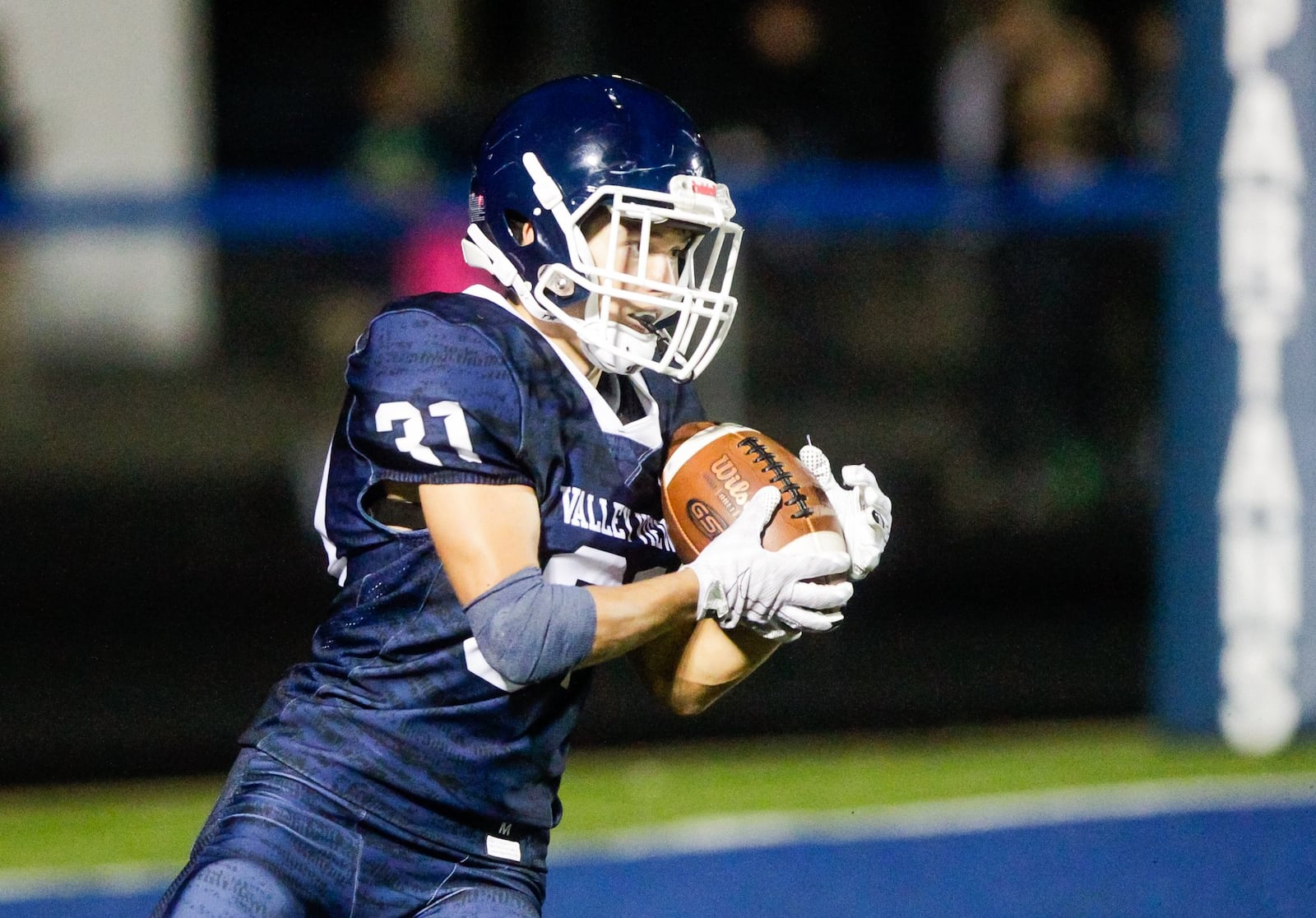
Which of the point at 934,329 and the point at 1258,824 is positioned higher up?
the point at 934,329

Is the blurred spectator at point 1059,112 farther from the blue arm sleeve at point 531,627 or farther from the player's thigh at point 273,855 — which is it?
the player's thigh at point 273,855

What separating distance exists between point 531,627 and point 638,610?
16 centimetres

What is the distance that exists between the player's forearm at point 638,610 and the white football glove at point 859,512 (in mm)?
307

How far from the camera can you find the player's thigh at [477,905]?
261 centimetres

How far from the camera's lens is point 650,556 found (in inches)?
111

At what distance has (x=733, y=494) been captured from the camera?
107 inches

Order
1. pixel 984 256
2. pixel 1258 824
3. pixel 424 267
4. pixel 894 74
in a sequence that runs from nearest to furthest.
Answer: pixel 1258 824 < pixel 424 267 < pixel 984 256 < pixel 894 74

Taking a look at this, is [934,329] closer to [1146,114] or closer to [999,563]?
[999,563]

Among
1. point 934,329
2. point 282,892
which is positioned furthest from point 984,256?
point 282,892

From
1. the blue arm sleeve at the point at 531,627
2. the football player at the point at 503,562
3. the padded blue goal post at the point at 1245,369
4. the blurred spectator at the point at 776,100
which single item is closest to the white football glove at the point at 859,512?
the football player at the point at 503,562

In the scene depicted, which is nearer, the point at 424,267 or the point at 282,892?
the point at 282,892

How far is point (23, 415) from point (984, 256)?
3.53 metres

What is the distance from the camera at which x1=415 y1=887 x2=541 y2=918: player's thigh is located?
8.55ft

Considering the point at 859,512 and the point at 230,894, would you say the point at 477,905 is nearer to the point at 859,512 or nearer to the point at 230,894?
the point at 230,894
